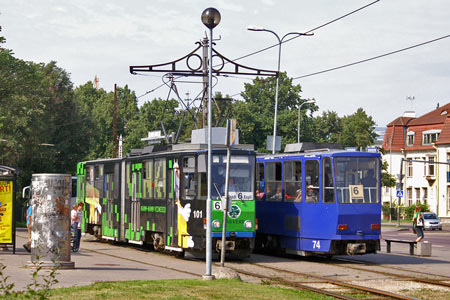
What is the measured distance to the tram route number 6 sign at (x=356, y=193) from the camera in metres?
23.1

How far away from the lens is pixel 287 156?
24844 mm

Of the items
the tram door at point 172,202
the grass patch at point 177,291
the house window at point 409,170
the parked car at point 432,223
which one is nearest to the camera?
the grass patch at point 177,291

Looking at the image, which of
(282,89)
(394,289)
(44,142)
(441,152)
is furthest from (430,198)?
(394,289)

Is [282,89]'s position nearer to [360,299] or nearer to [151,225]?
[151,225]

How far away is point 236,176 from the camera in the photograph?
2322 cm

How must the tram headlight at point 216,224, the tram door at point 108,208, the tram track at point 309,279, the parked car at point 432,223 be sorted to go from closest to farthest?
the tram track at point 309,279
the tram headlight at point 216,224
the tram door at point 108,208
the parked car at point 432,223

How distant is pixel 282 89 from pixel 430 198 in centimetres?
1841

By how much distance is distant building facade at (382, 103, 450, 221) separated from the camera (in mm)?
82250

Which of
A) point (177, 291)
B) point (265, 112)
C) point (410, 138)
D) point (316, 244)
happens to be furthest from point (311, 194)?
point (410, 138)

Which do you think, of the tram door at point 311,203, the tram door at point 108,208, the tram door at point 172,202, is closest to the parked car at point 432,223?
the tram door at point 108,208

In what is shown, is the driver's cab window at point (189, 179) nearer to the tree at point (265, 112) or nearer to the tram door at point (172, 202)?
the tram door at point (172, 202)

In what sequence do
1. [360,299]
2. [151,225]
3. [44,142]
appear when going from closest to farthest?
[360,299]
[151,225]
[44,142]

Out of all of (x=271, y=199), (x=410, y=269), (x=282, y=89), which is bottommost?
(x=410, y=269)

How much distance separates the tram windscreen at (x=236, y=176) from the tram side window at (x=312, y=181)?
1.57 m
